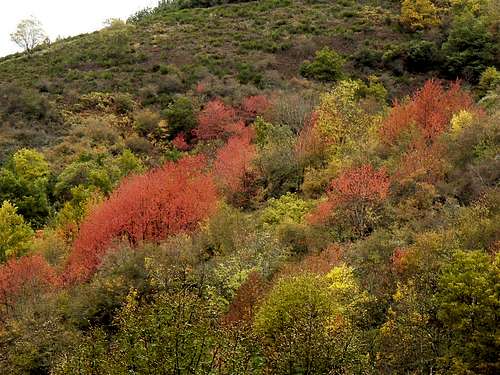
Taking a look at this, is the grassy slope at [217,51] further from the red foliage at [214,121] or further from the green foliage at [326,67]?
the red foliage at [214,121]

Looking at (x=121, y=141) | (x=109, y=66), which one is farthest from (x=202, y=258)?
(x=109, y=66)

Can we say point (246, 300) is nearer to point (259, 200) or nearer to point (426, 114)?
point (259, 200)

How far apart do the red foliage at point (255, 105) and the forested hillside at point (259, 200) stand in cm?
27

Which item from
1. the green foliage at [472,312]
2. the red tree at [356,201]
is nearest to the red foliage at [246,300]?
the green foliage at [472,312]

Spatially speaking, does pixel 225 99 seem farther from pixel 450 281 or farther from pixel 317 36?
pixel 450 281

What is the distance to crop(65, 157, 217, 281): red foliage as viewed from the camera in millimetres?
41188

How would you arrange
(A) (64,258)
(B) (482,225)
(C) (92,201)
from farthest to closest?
(C) (92,201) < (A) (64,258) < (B) (482,225)

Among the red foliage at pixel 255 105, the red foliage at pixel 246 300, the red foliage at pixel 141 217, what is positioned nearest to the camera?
the red foliage at pixel 246 300

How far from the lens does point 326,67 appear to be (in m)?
76.1

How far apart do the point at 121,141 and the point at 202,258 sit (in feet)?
112

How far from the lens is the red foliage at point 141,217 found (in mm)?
41188

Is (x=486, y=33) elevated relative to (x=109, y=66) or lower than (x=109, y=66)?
lower

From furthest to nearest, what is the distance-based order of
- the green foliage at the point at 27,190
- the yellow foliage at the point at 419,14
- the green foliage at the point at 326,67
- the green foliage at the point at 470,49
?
the yellow foliage at the point at 419,14, the green foliage at the point at 326,67, the green foliage at the point at 470,49, the green foliage at the point at 27,190

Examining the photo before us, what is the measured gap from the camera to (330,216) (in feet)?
122
